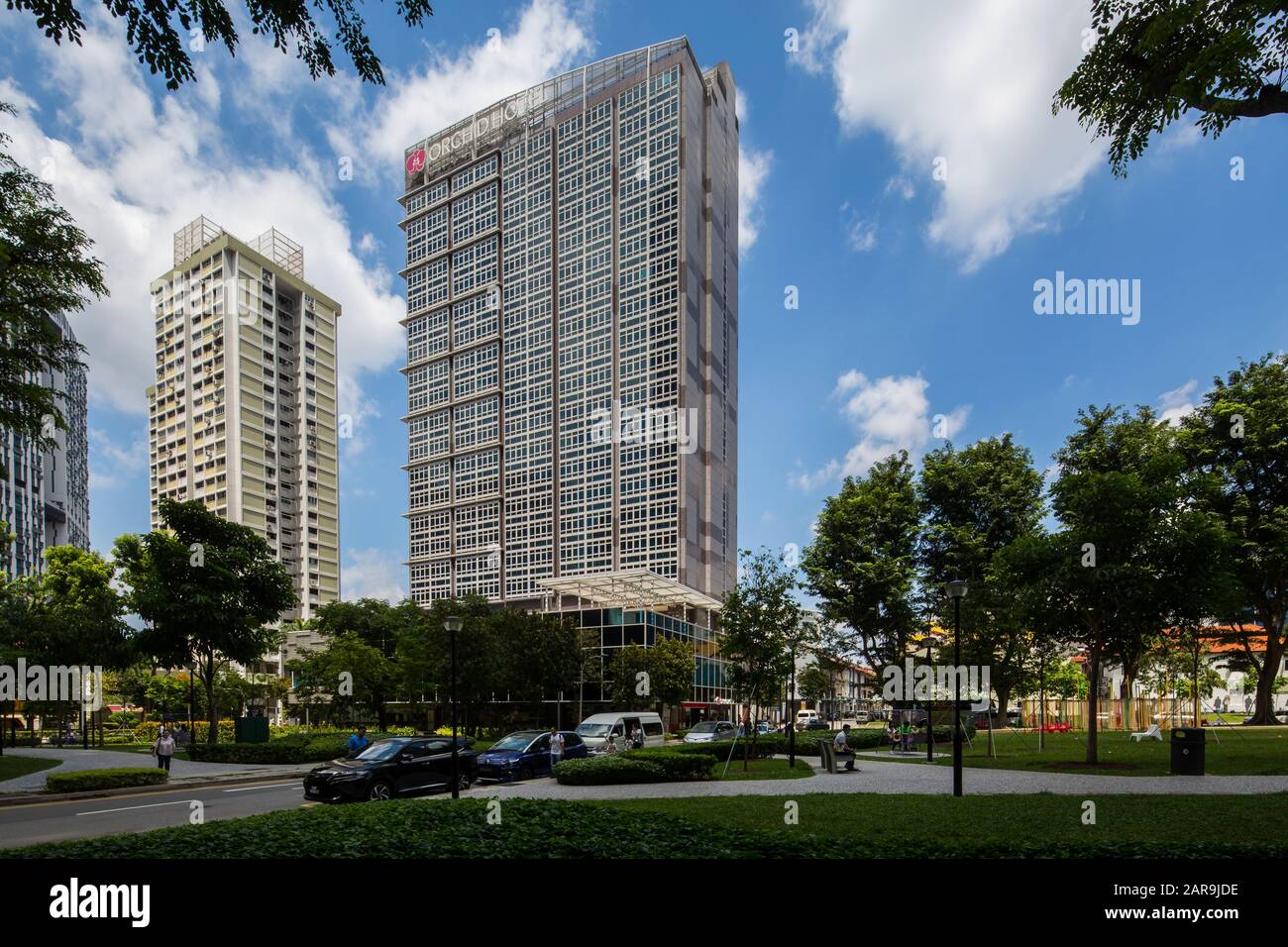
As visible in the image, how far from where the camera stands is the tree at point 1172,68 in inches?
412

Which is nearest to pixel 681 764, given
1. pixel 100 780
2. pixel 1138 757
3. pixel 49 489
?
pixel 100 780

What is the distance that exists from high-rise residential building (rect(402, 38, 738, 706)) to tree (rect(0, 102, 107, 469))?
64.6 meters

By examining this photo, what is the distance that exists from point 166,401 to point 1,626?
9356cm

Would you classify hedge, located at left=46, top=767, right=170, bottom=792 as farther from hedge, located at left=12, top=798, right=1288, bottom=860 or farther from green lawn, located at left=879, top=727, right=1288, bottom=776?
green lawn, located at left=879, top=727, right=1288, bottom=776

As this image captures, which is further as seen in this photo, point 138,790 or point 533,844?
point 138,790

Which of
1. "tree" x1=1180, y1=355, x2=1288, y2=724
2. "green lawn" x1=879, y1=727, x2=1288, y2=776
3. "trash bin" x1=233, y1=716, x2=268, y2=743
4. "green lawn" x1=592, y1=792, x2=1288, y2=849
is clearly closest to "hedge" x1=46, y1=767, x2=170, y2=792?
"trash bin" x1=233, y1=716, x2=268, y2=743

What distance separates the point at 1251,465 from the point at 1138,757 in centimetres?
1741

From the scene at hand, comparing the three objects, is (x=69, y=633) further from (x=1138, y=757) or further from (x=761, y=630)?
(x=1138, y=757)

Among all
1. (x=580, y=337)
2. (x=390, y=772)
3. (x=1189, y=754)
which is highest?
(x=580, y=337)

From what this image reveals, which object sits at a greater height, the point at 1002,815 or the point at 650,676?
the point at 1002,815

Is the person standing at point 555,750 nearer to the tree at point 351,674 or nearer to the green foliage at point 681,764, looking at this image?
the green foliage at point 681,764

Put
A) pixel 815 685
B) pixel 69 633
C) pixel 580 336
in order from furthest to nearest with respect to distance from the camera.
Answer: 1. pixel 580 336
2. pixel 815 685
3. pixel 69 633

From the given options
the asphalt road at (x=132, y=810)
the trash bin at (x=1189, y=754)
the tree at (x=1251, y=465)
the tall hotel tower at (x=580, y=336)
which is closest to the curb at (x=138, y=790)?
the asphalt road at (x=132, y=810)

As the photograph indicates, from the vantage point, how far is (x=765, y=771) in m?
24.0
